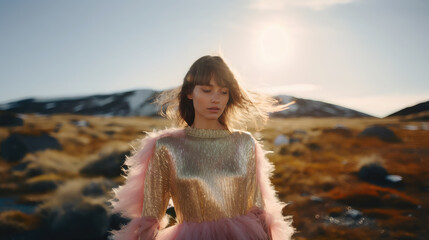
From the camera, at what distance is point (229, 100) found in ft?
→ 7.43

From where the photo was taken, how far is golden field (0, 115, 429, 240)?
14.3 ft

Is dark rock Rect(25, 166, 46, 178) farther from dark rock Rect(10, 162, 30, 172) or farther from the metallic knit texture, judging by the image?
the metallic knit texture

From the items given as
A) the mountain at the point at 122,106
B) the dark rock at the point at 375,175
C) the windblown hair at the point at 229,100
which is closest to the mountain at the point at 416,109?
the mountain at the point at 122,106

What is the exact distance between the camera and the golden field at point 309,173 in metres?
4.37

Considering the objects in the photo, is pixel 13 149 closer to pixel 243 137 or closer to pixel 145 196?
pixel 145 196

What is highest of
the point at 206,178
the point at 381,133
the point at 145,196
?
the point at 206,178

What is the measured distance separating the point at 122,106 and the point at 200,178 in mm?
4779

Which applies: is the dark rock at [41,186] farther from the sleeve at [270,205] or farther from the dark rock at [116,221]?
the sleeve at [270,205]

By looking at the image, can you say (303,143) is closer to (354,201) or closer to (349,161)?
(349,161)

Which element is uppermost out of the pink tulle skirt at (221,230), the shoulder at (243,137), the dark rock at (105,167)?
the shoulder at (243,137)

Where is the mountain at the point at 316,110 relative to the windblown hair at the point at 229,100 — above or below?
below

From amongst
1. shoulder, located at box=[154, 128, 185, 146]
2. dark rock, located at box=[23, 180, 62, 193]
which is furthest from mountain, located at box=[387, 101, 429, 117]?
dark rock, located at box=[23, 180, 62, 193]

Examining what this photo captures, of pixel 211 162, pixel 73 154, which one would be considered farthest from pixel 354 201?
pixel 73 154

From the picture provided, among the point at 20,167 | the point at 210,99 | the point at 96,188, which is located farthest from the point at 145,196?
the point at 20,167
